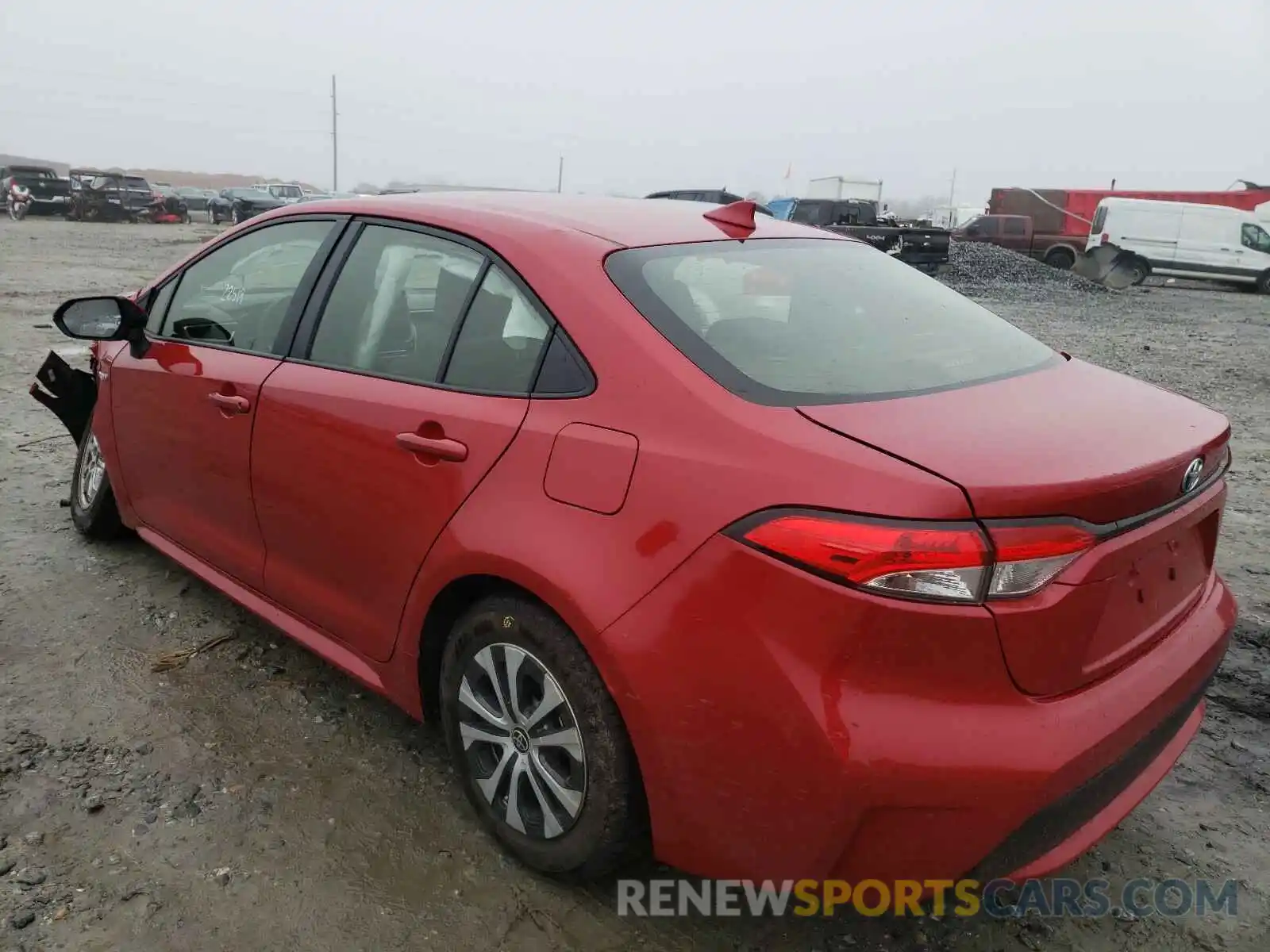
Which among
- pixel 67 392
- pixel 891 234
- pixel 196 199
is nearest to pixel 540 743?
pixel 67 392

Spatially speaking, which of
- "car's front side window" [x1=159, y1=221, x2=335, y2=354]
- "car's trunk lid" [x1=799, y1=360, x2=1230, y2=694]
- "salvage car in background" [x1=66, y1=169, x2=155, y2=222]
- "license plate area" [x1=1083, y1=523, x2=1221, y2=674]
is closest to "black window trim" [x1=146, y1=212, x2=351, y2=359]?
"car's front side window" [x1=159, y1=221, x2=335, y2=354]

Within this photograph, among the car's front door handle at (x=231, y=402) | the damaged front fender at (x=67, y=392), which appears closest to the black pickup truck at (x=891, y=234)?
the damaged front fender at (x=67, y=392)

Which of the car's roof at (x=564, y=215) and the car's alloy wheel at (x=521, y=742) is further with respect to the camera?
the car's roof at (x=564, y=215)

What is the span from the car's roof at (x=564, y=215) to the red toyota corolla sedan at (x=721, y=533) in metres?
0.02

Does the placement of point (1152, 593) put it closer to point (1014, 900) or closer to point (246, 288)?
point (1014, 900)

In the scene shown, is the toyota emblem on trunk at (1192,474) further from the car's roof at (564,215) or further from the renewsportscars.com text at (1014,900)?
the car's roof at (564,215)

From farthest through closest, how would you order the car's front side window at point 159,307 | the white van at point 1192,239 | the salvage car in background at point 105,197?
the salvage car in background at point 105,197
the white van at point 1192,239
the car's front side window at point 159,307

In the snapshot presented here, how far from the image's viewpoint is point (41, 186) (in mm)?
30281

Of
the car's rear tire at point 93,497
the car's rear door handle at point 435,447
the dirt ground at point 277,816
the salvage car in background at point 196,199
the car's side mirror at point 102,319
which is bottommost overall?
the dirt ground at point 277,816

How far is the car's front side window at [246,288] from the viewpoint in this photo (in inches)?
117

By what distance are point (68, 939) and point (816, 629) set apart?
1773mm

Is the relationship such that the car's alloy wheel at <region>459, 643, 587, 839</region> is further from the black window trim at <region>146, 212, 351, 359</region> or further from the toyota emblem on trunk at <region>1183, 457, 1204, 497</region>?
the toyota emblem on trunk at <region>1183, 457, 1204, 497</region>

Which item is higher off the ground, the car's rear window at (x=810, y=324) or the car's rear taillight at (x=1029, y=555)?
the car's rear window at (x=810, y=324)

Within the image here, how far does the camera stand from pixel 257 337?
3023 millimetres
